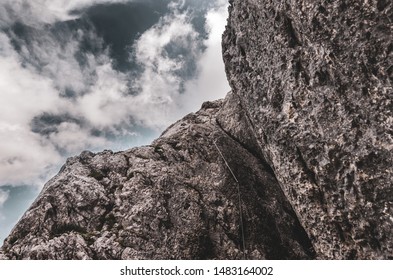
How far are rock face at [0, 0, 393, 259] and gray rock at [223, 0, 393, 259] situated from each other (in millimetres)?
67

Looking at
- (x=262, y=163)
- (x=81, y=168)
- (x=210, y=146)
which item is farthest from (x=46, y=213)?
(x=262, y=163)

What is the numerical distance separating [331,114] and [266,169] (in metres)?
12.3

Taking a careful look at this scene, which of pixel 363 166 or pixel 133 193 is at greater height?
pixel 133 193

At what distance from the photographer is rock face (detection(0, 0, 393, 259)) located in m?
17.3

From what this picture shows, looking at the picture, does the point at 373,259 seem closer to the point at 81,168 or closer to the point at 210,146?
the point at 210,146

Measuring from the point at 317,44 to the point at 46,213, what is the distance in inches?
996

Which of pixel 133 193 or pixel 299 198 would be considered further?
pixel 133 193

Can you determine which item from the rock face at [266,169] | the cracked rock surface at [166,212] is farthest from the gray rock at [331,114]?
the cracked rock surface at [166,212]

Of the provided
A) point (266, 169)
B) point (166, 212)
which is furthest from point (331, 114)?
point (166, 212)

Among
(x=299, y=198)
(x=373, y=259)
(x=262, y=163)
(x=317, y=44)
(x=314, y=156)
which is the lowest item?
(x=373, y=259)

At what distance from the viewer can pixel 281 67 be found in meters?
22.0

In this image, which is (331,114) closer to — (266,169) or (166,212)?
(266,169)

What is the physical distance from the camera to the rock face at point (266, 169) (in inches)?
680

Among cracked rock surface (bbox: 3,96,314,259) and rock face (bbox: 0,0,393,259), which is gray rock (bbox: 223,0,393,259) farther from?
cracked rock surface (bbox: 3,96,314,259)
